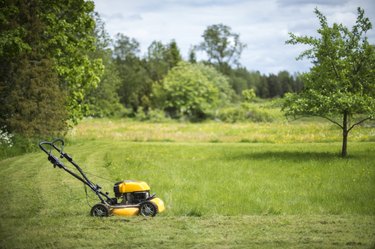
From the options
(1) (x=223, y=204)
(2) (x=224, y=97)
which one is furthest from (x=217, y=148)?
(2) (x=224, y=97)

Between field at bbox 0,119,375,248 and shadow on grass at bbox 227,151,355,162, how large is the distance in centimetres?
4

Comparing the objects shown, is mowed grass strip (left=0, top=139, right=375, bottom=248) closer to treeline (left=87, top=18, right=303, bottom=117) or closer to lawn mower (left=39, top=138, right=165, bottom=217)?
lawn mower (left=39, top=138, right=165, bottom=217)

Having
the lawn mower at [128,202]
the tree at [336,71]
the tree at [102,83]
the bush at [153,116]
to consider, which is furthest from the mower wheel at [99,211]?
the bush at [153,116]

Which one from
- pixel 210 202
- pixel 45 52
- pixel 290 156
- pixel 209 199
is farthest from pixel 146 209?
pixel 45 52

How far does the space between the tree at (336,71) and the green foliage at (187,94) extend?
122ft

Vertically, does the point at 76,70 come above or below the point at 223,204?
above

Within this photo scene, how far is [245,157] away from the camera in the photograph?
19.4m

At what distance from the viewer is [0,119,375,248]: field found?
7.91 m

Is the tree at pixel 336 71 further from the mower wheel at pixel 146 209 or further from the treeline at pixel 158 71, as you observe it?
the treeline at pixel 158 71

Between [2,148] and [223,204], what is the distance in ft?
42.3

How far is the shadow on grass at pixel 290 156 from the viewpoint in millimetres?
18234

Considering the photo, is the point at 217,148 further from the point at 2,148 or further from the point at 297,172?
the point at 2,148

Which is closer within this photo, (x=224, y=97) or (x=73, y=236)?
(x=73, y=236)

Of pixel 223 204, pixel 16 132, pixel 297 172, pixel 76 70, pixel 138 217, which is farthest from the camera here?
pixel 76 70
